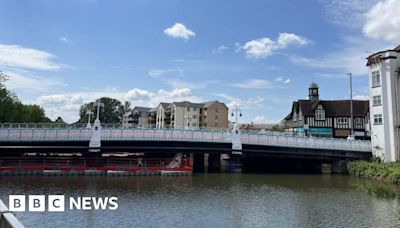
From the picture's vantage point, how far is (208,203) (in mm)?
19781

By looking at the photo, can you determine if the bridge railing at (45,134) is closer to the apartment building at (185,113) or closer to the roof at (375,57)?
the roof at (375,57)

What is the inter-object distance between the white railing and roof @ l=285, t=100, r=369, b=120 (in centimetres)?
2200

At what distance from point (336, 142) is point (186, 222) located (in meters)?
30.2

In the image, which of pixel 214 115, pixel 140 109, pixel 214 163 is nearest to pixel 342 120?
pixel 214 163

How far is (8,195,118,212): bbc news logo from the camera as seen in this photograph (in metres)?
17.0

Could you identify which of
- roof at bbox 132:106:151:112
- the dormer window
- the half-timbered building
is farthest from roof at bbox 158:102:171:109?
the dormer window

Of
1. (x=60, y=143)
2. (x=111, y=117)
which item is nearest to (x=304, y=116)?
(x=60, y=143)

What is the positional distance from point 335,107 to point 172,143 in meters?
39.5

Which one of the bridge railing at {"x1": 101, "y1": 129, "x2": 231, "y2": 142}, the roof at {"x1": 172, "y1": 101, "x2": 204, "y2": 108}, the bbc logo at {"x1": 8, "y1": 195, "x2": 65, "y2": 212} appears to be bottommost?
the bbc logo at {"x1": 8, "y1": 195, "x2": 65, "y2": 212}

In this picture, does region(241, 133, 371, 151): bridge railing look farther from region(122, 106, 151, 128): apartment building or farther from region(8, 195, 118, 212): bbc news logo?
region(122, 106, 151, 128): apartment building

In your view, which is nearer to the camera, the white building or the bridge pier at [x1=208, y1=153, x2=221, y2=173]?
the white building

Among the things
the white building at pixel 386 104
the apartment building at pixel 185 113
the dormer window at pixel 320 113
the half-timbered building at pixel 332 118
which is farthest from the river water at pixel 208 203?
the apartment building at pixel 185 113

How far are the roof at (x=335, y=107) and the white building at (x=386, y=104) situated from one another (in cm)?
2285

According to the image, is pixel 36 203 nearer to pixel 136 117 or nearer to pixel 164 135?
pixel 164 135
